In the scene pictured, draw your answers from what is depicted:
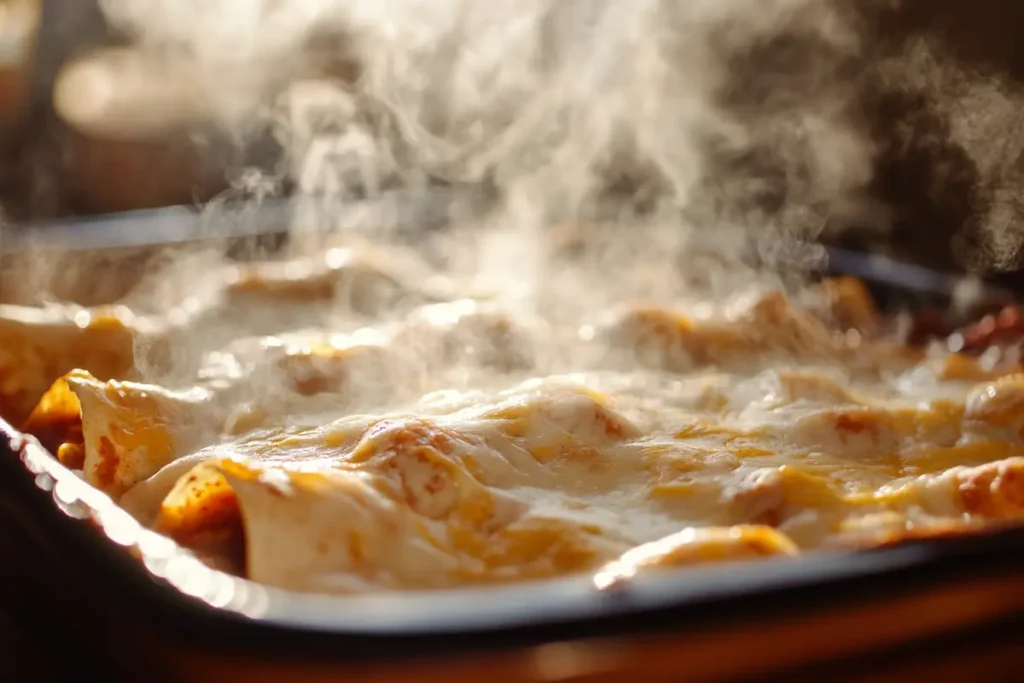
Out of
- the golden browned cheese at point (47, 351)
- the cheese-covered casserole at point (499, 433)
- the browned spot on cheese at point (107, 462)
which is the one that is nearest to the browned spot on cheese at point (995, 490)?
the cheese-covered casserole at point (499, 433)

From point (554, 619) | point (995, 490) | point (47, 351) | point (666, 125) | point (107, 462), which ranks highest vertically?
point (666, 125)

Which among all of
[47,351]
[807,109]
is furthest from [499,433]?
[807,109]

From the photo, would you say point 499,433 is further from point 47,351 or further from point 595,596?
point 47,351

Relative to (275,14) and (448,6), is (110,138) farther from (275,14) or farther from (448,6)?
(448,6)

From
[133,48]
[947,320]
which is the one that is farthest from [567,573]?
[133,48]

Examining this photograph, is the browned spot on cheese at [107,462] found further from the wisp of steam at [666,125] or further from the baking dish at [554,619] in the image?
the wisp of steam at [666,125]

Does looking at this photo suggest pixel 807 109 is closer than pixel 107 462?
No
